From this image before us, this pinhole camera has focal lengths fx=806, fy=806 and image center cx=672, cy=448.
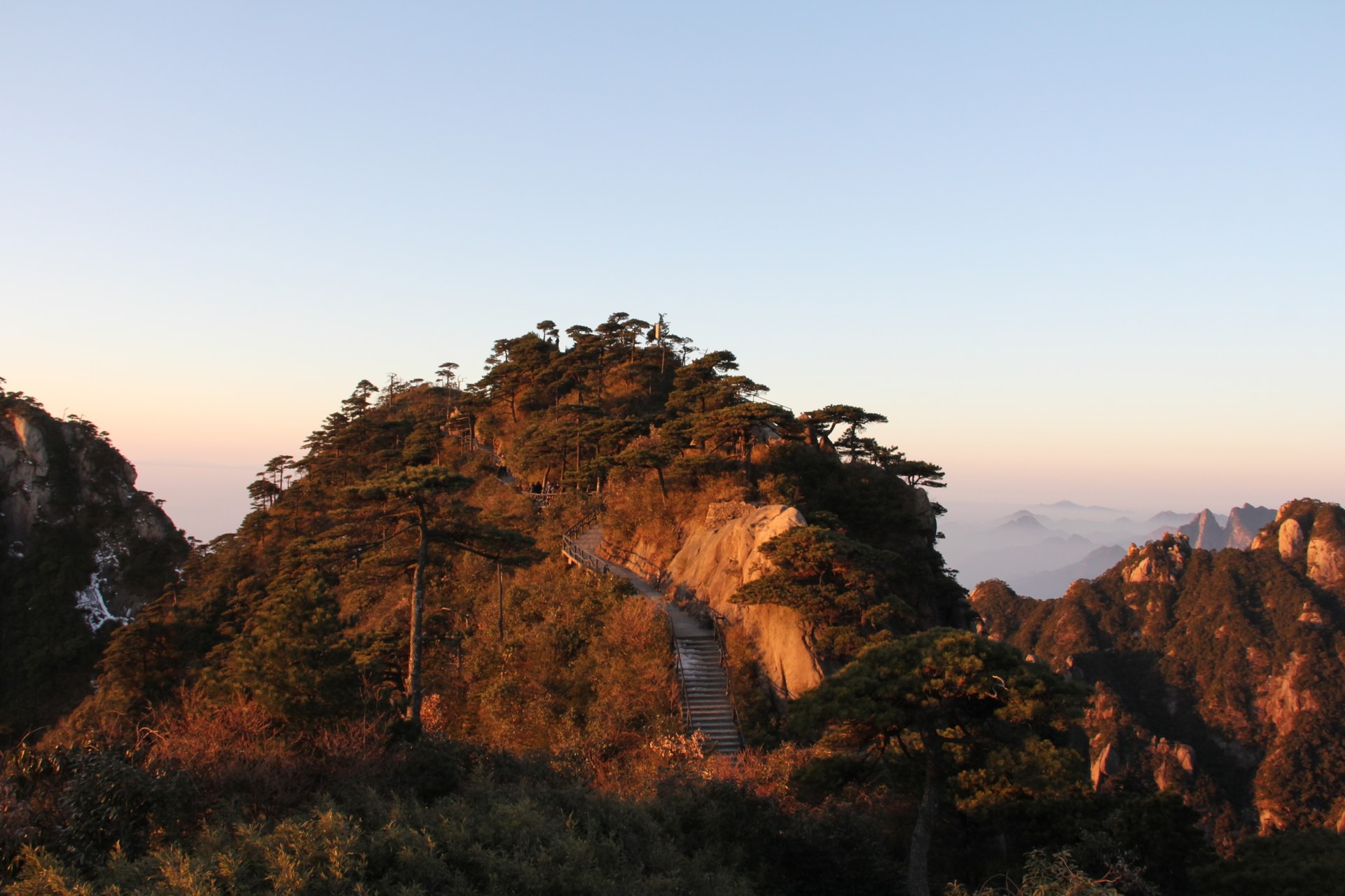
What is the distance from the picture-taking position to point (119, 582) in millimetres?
79125

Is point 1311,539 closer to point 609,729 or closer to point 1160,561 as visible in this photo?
point 1160,561

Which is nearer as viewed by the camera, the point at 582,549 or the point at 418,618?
the point at 418,618

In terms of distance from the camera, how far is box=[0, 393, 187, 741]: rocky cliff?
224ft

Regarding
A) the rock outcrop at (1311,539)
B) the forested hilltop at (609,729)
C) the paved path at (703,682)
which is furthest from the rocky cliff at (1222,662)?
the paved path at (703,682)

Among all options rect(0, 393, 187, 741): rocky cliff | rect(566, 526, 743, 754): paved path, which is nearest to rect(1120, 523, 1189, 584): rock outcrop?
rect(566, 526, 743, 754): paved path

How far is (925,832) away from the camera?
13.8m

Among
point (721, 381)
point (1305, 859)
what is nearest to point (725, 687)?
point (1305, 859)

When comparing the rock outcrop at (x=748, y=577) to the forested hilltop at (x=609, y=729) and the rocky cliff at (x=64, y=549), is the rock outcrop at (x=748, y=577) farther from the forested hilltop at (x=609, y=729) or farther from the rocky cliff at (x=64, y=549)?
the rocky cliff at (x=64, y=549)

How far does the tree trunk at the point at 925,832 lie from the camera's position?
13.4 meters

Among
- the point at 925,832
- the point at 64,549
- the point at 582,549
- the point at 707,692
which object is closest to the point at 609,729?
the point at 707,692

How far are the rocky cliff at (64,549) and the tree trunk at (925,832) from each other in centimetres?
7476

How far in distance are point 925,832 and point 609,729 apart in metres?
7.84

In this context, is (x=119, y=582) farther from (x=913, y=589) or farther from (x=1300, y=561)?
(x=1300, y=561)

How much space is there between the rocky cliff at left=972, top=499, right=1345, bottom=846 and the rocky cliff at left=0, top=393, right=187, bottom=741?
253 ft
